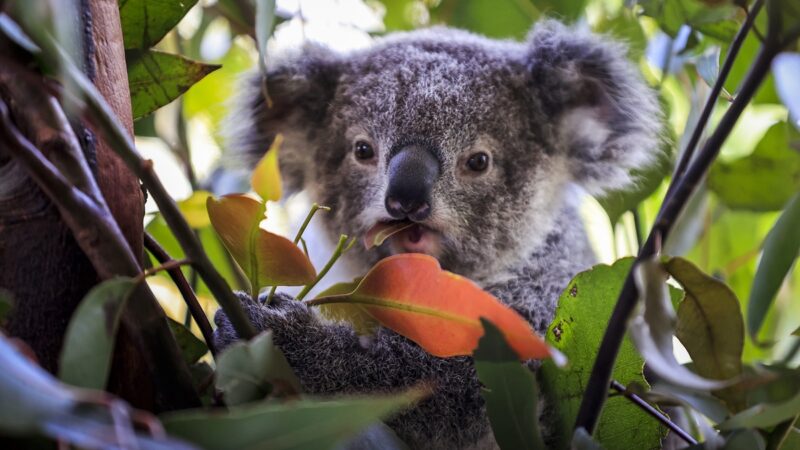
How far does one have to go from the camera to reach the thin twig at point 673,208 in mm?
887

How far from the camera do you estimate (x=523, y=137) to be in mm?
2305

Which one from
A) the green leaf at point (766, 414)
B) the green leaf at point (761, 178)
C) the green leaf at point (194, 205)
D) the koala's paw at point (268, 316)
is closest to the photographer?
the green leaf at point (766, 414)

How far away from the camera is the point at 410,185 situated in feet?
6.23

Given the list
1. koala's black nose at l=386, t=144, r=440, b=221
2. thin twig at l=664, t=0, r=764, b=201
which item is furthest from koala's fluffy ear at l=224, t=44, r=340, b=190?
thin twig at l=664, t=0, r=764, b=201

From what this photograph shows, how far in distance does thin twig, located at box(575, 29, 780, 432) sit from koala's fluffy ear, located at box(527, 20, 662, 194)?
1.45 meters

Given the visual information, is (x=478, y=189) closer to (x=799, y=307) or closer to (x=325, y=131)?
(x=325, y=131)

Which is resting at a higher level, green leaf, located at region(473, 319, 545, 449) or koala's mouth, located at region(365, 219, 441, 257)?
green leaf, located at region(473, 319, 545, 449)

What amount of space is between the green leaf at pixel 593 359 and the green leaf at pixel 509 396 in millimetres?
207

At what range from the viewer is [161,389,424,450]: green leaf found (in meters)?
0.67

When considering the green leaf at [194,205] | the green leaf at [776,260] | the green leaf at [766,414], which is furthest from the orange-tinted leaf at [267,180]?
the green leaf at [194,205]

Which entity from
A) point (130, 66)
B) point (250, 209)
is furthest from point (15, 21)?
point (130, 66)

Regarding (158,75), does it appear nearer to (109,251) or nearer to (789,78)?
(109,251)

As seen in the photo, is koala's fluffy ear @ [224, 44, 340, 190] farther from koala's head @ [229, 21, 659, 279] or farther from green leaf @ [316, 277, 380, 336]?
green leaf @ [316, 277, 380, 336]

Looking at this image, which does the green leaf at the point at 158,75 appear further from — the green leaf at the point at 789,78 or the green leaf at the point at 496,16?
the green leaf at the point at 496,16
